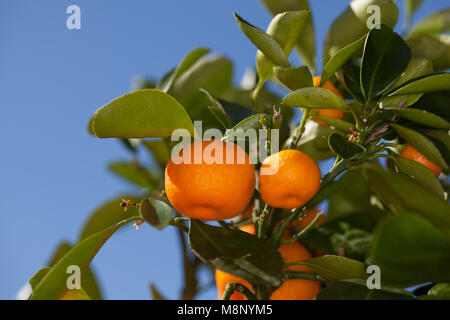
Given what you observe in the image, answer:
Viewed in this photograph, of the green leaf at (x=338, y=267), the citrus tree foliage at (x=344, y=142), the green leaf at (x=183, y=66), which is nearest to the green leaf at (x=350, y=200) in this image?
the citrus tree foliage at (x=344, y=142)

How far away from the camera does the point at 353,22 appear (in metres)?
1.00

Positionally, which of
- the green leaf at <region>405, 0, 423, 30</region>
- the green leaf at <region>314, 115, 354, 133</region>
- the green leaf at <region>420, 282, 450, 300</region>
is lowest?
the green leaf at <region>420, 282, 450, 300</region>

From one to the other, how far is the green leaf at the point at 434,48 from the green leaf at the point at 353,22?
→ 0.35 ft

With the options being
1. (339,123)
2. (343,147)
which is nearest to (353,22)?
(339,123)

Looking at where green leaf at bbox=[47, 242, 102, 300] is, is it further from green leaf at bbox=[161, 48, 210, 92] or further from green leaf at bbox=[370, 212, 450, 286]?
green leaf at bbox=[370, 212, 450, 286]

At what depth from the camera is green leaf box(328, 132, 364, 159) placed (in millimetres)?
735

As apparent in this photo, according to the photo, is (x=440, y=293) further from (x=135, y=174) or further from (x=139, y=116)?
(x=135, y=174)

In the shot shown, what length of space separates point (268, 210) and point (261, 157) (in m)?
0.13

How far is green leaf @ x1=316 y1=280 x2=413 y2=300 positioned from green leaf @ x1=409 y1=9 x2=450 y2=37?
696 millimetres

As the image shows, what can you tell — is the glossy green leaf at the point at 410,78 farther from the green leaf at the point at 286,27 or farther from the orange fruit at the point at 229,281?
the orange fruit at the point at 229,281

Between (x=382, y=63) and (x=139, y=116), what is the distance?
0.48m

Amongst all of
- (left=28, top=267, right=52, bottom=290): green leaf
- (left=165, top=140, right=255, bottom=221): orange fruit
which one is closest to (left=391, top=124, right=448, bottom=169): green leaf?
(left=165, top=140, right=255, bottom=221): orange fruit

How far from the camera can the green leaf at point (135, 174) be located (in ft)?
4.81
